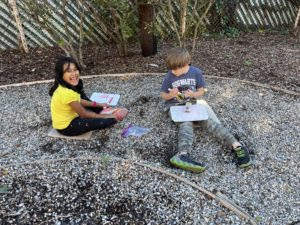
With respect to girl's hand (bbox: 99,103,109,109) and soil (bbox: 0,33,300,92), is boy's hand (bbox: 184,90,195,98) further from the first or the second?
soil (bbox: 0,33,300,92)

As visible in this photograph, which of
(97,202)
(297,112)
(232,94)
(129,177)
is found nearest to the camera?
(97,202)

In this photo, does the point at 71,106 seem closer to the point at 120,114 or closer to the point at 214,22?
the point at 120,114

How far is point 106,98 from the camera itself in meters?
4.29

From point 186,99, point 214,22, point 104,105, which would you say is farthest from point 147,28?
Answer: point 214,22

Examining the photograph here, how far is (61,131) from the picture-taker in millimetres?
3588

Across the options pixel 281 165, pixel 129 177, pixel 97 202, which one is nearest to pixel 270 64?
pixel 281 165

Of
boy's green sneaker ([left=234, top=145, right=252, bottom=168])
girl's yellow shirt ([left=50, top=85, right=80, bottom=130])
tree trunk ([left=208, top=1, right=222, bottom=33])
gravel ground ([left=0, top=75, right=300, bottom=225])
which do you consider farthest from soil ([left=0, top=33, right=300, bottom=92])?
boy's green sneaker ([left=234, top=145, right=252, bottom=168])

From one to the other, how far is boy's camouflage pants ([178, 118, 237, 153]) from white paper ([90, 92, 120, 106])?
39.9 inches

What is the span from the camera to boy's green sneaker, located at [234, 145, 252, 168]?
311cm

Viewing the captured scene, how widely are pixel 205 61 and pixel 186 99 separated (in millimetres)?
2073

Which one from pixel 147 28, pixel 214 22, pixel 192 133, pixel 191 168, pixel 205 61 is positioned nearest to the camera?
pixel 191 168

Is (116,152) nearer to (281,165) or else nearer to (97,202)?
(97,202)

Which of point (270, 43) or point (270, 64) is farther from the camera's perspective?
point (270, 43)

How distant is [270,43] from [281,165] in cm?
396
